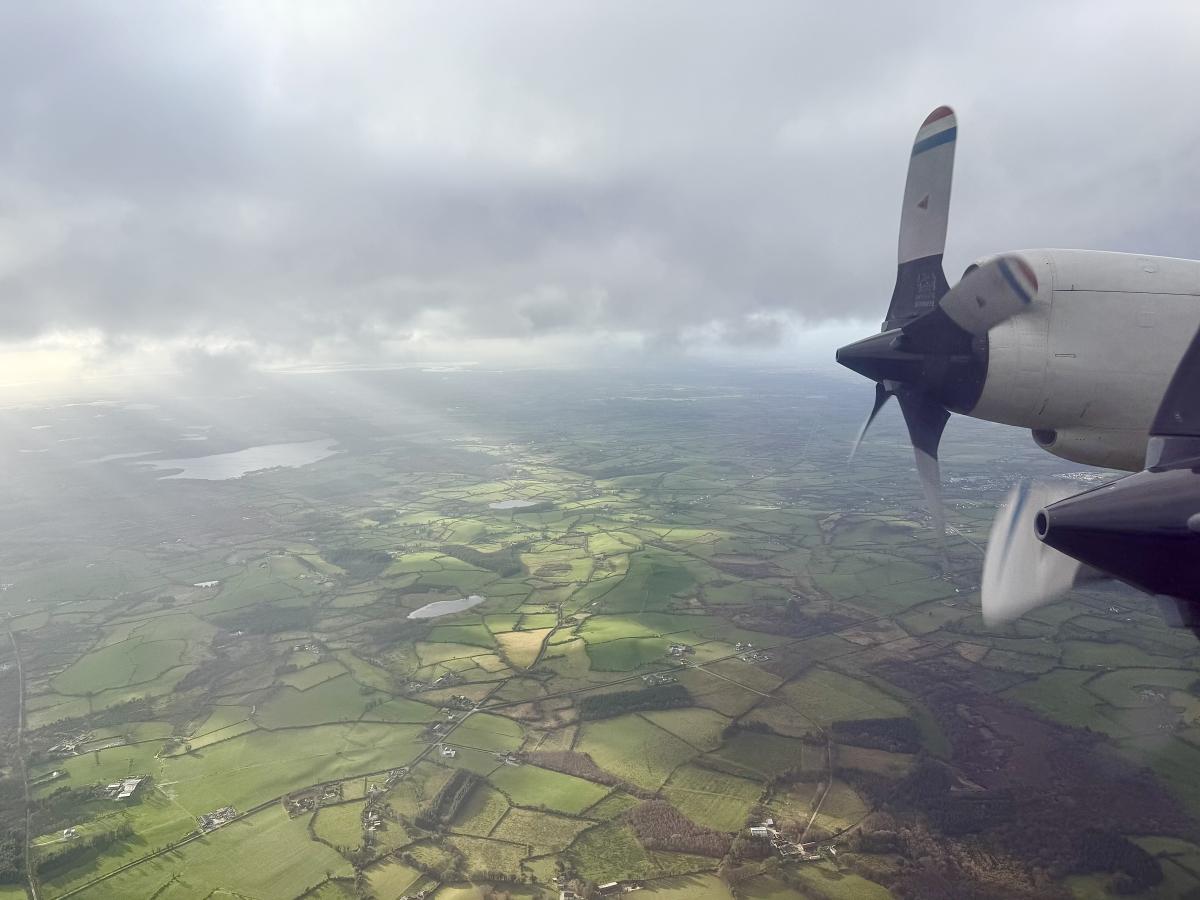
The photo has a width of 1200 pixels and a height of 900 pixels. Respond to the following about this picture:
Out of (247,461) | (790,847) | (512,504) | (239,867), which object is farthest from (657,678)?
(247,461)

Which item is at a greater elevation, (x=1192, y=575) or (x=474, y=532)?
(x=1192, y=575)

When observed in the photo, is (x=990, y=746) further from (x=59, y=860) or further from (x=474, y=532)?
(x=474, y=532)

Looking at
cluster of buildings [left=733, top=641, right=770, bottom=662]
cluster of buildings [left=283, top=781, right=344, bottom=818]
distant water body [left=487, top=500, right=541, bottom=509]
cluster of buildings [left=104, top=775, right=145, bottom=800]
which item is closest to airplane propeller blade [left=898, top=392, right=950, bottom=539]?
cluster of buildings [left=283, top=781, right=344, bottom=818]

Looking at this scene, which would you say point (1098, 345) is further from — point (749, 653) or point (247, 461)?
point (247, 461)

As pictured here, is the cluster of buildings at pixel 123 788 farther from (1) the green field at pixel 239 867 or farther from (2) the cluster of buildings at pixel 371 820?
(2) the cluster of buildings at pixel 371 820

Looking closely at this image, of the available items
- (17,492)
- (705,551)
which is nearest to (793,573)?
(705,551)

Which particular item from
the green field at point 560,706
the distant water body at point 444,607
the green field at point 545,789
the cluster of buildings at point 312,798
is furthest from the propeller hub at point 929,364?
the distant water body at point 444,607

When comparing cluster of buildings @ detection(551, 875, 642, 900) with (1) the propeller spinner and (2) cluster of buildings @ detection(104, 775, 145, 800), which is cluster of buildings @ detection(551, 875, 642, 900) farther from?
(2) cluster of buildings @ detection(104, 775, 145, 800)
